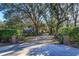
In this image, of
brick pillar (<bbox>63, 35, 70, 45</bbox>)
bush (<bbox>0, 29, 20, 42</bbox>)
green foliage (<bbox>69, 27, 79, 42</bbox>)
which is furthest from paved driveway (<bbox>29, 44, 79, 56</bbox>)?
bush (<bbox>0, 29, 20, 42</bbox>)

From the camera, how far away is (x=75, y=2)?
489cm

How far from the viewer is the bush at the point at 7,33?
495cm

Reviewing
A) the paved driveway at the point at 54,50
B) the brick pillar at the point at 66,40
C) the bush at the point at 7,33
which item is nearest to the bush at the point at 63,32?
the brick pillar at the point at 66,40

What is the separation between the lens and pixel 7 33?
5.00 m

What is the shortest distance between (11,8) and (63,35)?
44.4 inches

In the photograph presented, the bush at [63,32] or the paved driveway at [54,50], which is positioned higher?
the bush at [63,32]

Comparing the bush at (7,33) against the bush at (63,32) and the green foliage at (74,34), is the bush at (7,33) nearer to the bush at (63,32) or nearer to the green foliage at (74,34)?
the bush at (63,32)

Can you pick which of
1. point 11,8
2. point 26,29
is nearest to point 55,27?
point 26,29

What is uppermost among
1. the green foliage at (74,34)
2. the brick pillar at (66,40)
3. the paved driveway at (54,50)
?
the green foliage at (74,34)

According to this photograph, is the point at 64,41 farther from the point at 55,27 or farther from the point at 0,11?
the point at 0,11

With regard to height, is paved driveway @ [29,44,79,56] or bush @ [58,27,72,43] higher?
bush @ [58,27,72,43]

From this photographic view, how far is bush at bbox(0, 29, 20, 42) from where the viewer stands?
195 inches

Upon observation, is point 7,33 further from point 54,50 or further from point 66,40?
point 66,40

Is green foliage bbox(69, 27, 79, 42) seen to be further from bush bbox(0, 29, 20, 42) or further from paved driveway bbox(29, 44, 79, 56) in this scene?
bush bbox(0, 29, 20, 42)
